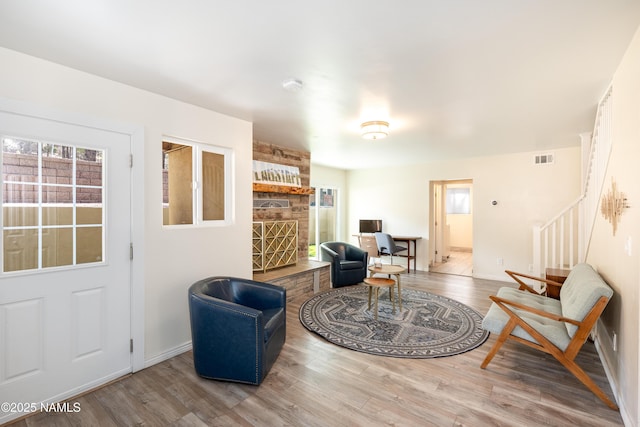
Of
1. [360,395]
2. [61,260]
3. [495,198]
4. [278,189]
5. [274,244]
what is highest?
[278,189]

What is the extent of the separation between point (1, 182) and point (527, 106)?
448 centimetres

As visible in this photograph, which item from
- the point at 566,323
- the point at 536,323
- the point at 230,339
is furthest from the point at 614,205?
the point at 230,339

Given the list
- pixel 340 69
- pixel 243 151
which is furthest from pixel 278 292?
pixel 340 69

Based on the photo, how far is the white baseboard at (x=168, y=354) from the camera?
8.80 feet

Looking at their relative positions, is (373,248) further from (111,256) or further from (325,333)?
(111,256)

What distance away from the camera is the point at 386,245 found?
6301 millimetres

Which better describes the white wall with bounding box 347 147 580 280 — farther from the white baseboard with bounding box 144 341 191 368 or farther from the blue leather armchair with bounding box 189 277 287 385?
the white baseboard with bounding box 144 341 191 368

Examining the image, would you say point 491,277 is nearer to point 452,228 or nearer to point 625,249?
point 625,249

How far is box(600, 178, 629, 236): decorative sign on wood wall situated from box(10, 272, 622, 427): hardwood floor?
1.34 m

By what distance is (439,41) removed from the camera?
1.86m

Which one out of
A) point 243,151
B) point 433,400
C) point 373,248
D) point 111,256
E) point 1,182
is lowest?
point 433,400

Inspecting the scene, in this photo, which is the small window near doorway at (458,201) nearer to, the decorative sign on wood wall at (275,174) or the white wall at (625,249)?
the decorative sign on wood wall at (275,174)

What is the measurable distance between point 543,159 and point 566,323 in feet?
13.3

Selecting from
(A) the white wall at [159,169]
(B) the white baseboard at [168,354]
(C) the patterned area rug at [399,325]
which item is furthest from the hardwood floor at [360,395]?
(A) the white wall at [159,169]
